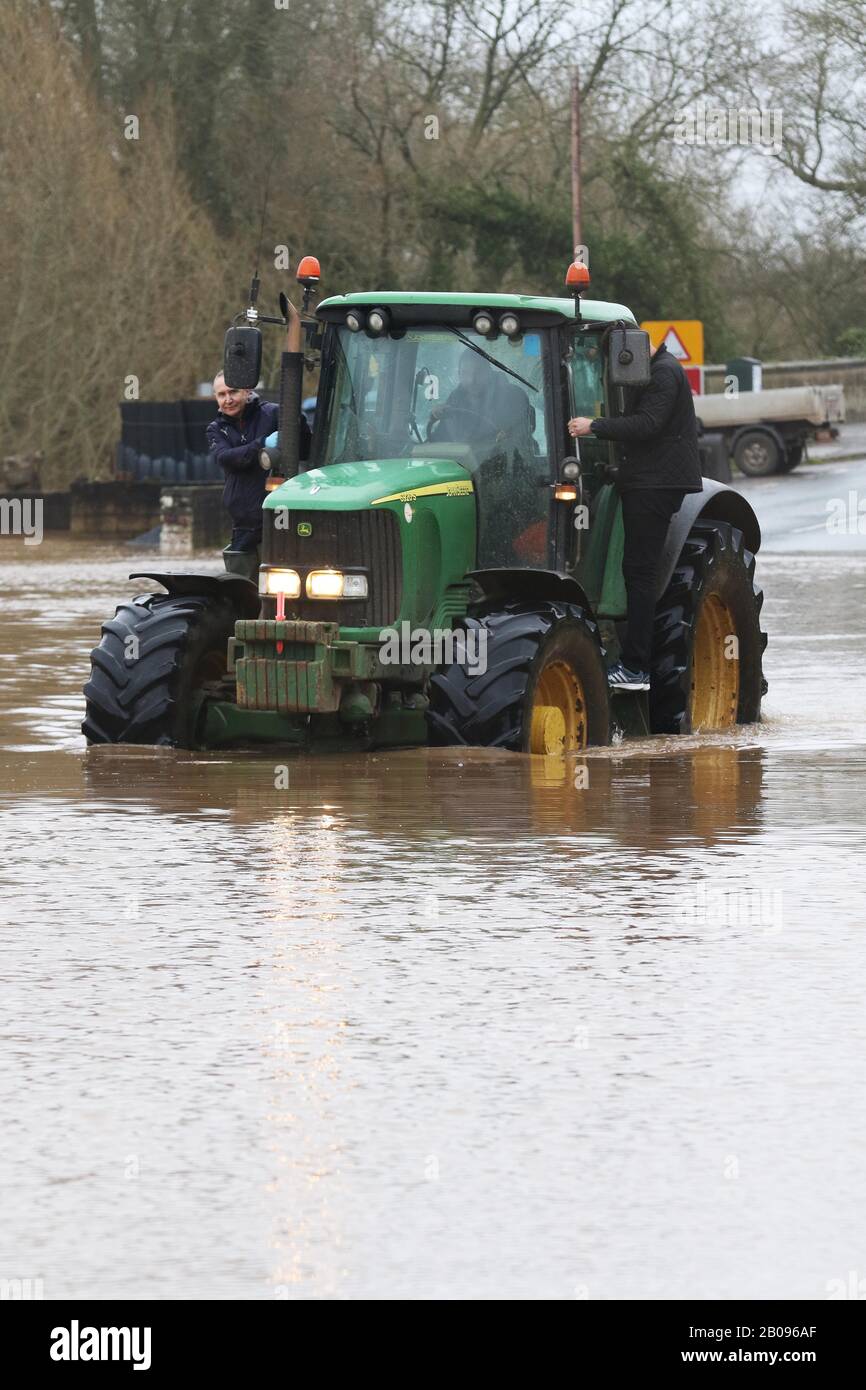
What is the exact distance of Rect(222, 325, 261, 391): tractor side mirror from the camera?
13.6 meters

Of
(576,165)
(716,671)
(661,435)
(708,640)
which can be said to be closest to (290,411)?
(661,435)

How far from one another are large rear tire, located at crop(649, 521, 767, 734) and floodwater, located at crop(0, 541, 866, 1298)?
1.47m

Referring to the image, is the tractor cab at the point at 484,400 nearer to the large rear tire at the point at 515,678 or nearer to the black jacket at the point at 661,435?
the black jacket at the point at 661,435

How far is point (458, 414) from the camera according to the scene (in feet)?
45.2

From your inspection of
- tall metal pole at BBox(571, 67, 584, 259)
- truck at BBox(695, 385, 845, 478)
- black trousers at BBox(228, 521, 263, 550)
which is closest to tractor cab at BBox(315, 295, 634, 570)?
black trousers at BBox(228, 521, 263, 550)

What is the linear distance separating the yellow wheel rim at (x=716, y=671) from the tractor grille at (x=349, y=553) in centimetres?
290

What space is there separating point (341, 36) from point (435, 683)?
4370 centimetres

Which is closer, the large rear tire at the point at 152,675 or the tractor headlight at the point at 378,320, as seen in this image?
the large rear tire at the point at 152,675

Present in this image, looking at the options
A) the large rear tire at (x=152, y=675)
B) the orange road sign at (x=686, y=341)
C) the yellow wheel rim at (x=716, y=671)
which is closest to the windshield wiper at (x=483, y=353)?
the large rear tire at (x=152, y=675)

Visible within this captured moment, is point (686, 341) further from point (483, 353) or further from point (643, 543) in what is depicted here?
point (483, 353)

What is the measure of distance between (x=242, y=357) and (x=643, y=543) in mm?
2192

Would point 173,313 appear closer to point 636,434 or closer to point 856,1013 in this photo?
point 636,434

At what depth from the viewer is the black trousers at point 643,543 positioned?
14.4 metres
